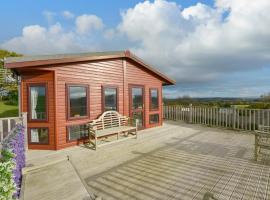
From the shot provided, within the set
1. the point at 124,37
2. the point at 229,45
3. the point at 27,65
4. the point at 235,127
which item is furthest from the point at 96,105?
the point at 124,37

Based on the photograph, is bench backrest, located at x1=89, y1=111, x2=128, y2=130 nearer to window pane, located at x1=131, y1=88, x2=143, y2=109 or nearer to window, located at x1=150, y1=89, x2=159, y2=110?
window pane, located at x1=131, y1=88, x2=143, y2=109

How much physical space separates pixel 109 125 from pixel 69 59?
2.74 meters

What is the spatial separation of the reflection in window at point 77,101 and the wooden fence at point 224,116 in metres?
6.56

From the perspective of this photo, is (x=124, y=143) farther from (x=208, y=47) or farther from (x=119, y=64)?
(x=208, y=47)

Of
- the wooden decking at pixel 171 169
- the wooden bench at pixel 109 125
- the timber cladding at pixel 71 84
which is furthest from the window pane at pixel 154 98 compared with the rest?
the wooden decking at pixel 171 169

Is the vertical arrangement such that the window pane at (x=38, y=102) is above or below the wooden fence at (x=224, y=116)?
above

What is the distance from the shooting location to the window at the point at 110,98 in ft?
25.7

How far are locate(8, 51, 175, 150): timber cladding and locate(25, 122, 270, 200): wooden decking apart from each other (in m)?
0.83

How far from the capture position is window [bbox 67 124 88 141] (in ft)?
22.1

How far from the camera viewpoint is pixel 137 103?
30.8ft

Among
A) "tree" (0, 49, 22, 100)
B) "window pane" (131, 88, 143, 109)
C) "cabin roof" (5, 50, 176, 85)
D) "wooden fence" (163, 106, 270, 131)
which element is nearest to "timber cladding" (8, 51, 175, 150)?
"cabin roof" (5, 50, 176, 85)

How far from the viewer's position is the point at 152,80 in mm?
Result: 10391

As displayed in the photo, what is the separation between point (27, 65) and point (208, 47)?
13.9 m

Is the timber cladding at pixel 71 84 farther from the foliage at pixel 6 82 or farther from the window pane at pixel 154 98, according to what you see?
the foliage at pixel 6 82
